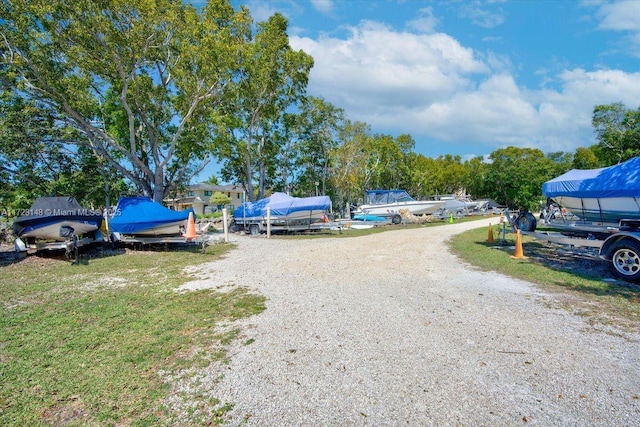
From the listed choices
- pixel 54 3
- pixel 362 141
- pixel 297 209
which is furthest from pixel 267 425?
pixel 362 141

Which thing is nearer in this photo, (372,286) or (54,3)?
(372,286)

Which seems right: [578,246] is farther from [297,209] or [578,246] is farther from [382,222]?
[382,222]

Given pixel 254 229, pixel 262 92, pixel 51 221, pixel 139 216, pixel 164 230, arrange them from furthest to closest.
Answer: pixel 262 92, pixel 254 229, pixel 164 230, pixel 139 216, pixel 51 221

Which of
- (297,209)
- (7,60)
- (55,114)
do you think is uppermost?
(7,60)

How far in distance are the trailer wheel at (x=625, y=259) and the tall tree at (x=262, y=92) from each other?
59.2 ft

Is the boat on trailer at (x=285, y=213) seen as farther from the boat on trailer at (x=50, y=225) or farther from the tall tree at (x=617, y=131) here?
the tall tree at (x=617, y=131)

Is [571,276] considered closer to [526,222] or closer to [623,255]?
[623,255]

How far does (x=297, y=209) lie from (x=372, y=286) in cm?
1126

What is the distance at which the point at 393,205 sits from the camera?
27.2 meters

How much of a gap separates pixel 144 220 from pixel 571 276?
44.4 feet

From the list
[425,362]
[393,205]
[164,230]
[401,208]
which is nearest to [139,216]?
[164,230]

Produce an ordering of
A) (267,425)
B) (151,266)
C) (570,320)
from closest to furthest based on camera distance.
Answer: (267,425) < (570,320) < (151,266)

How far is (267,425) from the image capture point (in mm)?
2855

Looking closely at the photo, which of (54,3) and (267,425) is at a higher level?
(54,3)
